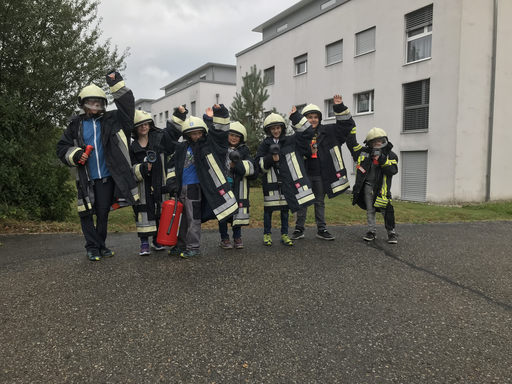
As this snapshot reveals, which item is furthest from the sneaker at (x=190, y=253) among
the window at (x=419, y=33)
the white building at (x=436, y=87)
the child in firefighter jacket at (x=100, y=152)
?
the window at (x=419, y=33)

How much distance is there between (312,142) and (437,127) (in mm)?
10599

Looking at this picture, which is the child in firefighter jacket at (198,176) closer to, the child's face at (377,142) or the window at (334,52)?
the child's face at (377,142)

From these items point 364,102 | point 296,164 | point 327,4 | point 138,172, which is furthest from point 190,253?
point 327,4

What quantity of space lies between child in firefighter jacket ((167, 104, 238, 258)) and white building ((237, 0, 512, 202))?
38.2 feet

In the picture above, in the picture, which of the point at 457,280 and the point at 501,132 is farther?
the point at 501,132

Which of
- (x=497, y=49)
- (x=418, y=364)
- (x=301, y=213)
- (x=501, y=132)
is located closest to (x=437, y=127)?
(x=501, y=132)

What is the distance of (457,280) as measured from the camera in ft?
14.4

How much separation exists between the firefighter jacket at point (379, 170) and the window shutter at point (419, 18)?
11.3 m

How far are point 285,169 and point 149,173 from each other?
1941mm

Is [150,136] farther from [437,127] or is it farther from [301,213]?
[437,127]

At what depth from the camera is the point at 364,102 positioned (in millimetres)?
18359

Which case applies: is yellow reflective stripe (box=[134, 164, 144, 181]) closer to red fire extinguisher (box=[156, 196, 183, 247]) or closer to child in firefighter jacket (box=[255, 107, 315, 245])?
red fire extinguisher (box=[156, 196, 183, 247])

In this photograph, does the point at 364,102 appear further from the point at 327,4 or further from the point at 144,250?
the point at 144,250

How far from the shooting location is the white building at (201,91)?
34.5m
